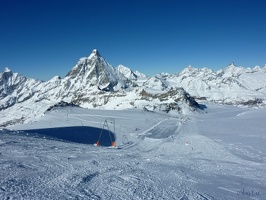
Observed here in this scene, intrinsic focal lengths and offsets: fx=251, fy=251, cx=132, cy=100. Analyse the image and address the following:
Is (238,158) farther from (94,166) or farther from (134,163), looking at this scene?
(94,166)

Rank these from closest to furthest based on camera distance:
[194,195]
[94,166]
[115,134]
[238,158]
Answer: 1. [194,195]
2. [94,166]
3. [238,158]
4. [115,134]

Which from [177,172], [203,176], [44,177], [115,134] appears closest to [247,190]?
[203,176]

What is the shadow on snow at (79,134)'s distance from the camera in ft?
137

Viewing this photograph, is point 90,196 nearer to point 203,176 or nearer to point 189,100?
point 203,176

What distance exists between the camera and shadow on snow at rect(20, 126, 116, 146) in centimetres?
4175

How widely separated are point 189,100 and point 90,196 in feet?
454

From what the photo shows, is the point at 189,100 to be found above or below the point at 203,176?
above

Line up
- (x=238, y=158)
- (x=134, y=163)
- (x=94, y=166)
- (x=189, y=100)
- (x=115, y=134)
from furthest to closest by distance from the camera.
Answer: (x=189, y=100) → (x=115, y=134) → (x=238, y=158) → (x=134, y=163) → (x=94, y=166)

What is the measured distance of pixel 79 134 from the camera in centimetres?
4544

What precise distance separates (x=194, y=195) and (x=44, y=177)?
7688 mm

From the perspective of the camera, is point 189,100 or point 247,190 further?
point 189,100

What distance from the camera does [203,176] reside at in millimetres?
16531

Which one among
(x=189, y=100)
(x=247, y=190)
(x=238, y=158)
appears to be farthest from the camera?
(x=189, y=100)

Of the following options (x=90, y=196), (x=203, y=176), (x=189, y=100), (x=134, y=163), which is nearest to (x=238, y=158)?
(x=203, y=176)
